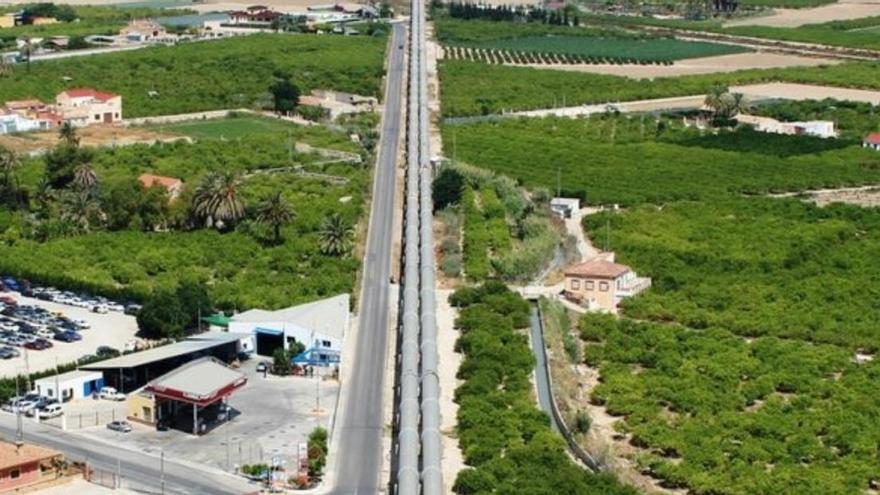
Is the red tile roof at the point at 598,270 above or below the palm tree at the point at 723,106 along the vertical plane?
below

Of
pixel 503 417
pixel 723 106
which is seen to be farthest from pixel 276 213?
pixel 723 106

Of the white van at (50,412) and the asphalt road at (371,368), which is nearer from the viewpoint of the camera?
the asphalt road at (371,368)

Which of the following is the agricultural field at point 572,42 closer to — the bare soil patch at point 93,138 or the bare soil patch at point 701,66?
the bare soil patch at point 701,66

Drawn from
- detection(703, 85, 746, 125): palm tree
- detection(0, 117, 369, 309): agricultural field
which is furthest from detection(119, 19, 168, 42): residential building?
detection(703, 85, 746, 125): palm tree

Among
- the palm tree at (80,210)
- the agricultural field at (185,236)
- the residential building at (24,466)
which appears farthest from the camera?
the palm tree at (80,210)

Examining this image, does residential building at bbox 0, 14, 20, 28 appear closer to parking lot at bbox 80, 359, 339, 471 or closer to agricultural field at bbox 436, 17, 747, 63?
agricultural field at bbox 436, 17, 747, 63

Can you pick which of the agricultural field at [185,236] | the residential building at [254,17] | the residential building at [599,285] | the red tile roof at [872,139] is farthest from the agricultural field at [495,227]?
the residential building at [254,17]

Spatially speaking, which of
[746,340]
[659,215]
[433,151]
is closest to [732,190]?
[659,215]
